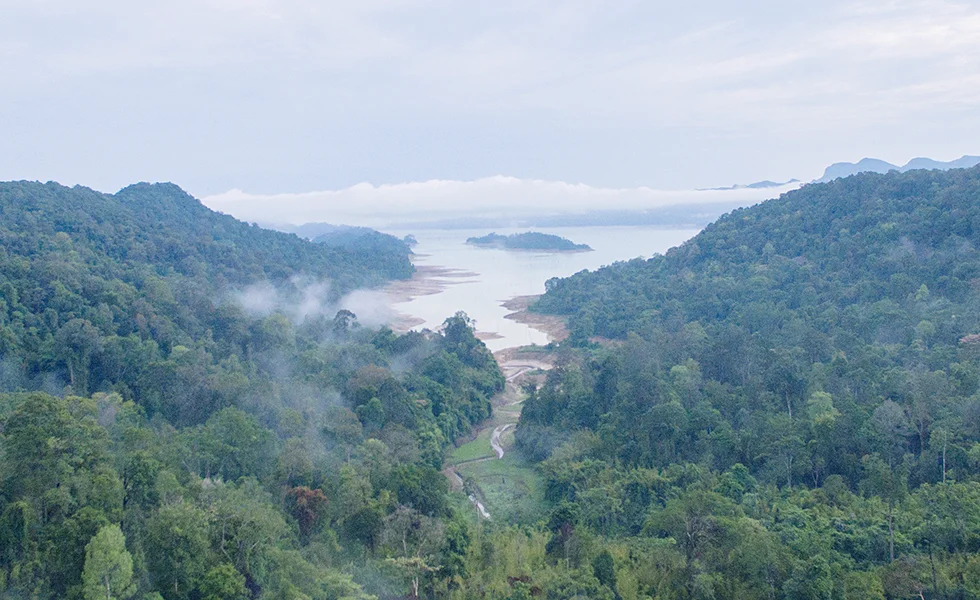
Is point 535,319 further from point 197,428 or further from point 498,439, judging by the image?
point 197,428

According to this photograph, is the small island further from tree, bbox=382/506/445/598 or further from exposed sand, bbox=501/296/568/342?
tree, bbox=382/506/445/598

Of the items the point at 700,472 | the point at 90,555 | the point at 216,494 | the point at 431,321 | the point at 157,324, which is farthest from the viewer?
the point at 431,321

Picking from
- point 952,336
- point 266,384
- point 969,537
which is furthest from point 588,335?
point 969,537

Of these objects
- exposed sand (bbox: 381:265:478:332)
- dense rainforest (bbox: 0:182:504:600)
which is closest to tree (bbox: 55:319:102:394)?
dense rainforest (bbox: 0:182:504:600)

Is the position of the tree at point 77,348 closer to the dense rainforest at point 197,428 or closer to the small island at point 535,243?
the dense rainforest at point 197,428

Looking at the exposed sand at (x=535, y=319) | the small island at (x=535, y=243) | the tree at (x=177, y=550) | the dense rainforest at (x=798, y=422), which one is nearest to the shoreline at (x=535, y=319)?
the exposed sand at (x=535, y=319)

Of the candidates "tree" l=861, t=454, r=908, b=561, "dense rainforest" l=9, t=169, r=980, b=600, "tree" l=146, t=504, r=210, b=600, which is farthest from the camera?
"tree" l=861, t=454, r=908, b=561

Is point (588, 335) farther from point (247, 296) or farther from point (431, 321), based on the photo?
point (247, 296)
